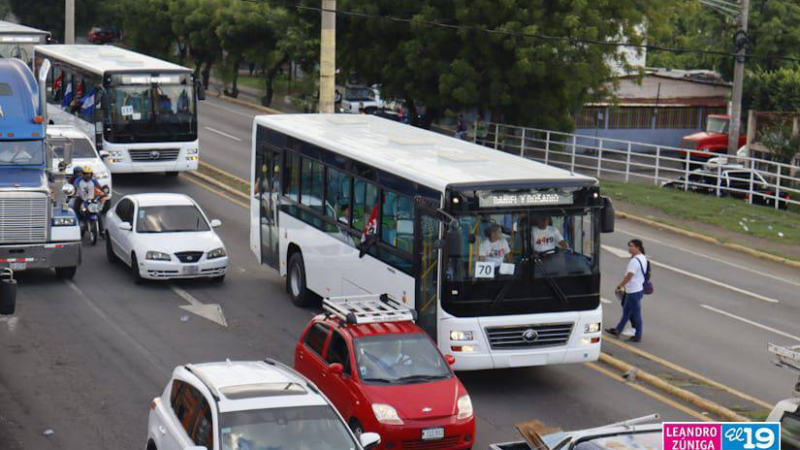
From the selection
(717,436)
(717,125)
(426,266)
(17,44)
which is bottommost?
(426,266)

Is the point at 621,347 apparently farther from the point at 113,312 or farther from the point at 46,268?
the point at 46,268

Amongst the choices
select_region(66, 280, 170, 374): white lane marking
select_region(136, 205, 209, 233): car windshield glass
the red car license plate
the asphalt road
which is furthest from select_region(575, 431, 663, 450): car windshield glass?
select_region(136, 205, 209, 233): car windshield glass

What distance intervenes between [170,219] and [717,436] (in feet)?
60.9

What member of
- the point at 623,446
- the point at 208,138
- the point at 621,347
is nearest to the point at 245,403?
the point at 623,446

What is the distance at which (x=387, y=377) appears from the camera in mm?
15203

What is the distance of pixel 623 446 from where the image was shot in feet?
34.1

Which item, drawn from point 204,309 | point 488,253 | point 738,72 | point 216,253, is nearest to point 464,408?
point 488,253

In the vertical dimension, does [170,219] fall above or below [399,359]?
above

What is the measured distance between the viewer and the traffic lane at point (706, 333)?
19.3m

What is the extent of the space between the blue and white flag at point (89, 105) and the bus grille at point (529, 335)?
2082 cm

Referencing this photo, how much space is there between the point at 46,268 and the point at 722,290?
13.5 metres

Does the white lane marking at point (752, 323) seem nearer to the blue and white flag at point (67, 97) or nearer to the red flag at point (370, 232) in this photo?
the red flag at point (370, 232)

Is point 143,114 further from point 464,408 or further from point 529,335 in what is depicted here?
point 464,408

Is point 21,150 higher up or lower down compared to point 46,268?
higher up
